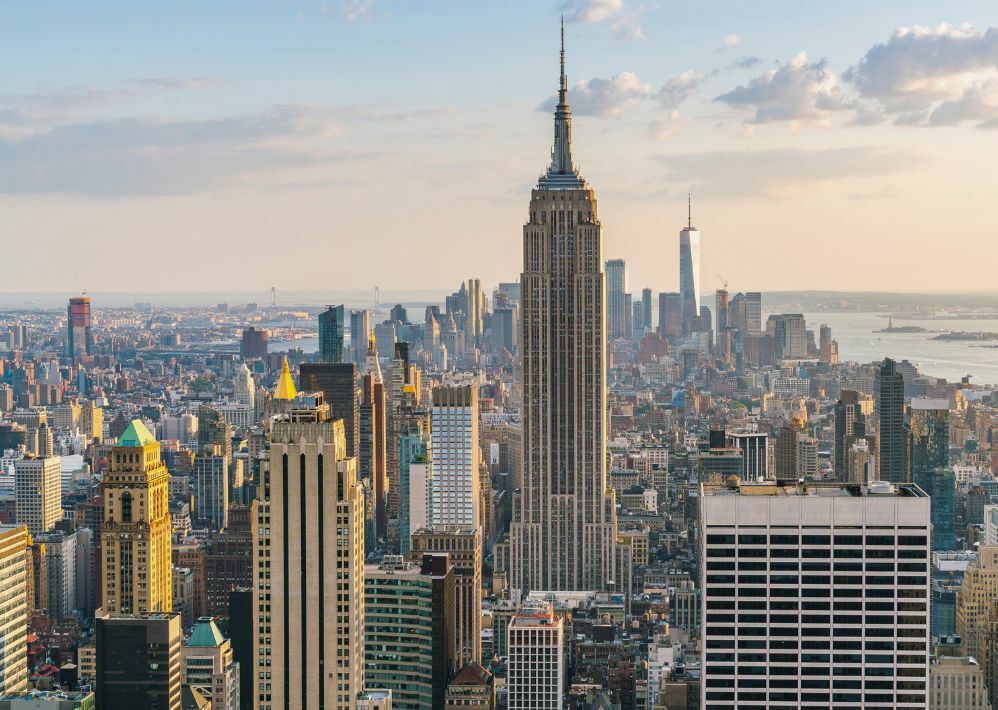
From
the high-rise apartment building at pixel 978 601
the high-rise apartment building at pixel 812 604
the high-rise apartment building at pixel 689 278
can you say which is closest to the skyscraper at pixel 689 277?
the high-rise apartment building at pixel 689 278

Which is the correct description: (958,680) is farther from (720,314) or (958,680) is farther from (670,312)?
(670,312)

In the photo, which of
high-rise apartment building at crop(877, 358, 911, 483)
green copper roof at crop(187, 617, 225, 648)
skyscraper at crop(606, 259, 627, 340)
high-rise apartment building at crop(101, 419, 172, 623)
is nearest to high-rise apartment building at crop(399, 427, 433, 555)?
skyscraper at crop(606, 259, 627, 340)

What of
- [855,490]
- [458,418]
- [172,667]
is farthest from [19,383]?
[855,490]

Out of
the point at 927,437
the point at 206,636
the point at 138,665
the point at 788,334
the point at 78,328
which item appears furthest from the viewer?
the point at 78,328

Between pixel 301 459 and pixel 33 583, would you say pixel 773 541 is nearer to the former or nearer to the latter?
pixel 301 459

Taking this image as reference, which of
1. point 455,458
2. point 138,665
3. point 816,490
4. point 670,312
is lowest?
point 138,665

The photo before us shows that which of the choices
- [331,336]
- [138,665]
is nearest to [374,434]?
[331,336]

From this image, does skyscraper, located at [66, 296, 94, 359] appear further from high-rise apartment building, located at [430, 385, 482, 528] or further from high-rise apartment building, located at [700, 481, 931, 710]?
high-rise apartment building, located at [700, 481, 931, 710]
